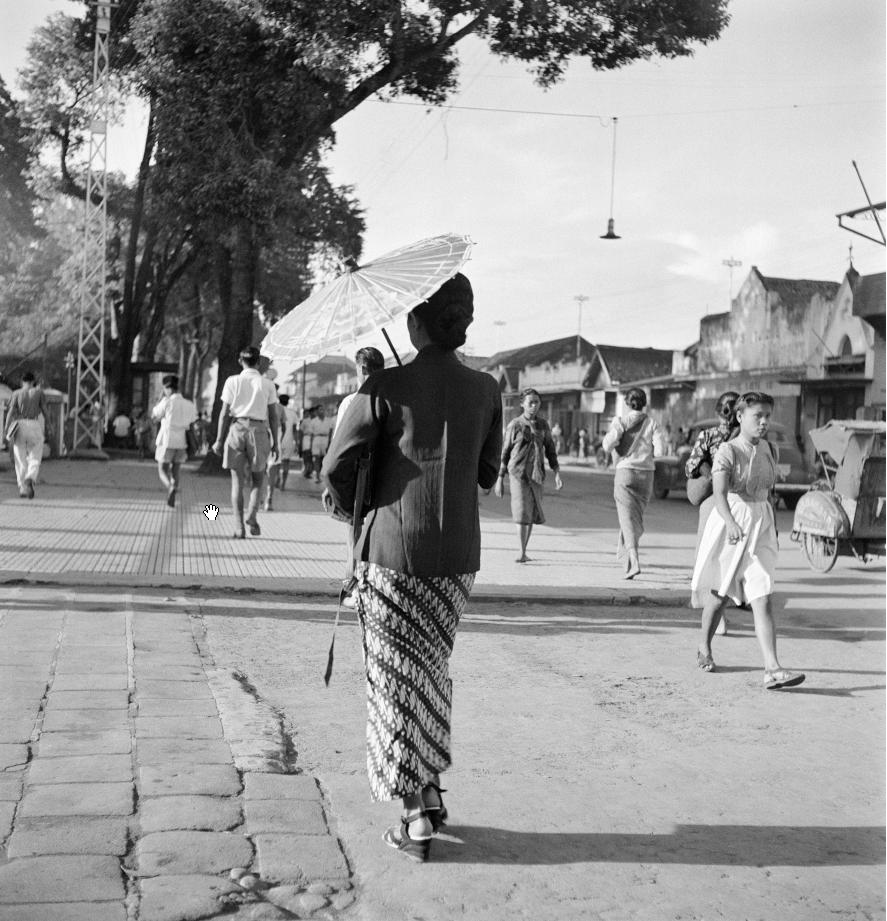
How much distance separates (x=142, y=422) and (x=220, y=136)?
596 inches

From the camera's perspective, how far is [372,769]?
3.53 m

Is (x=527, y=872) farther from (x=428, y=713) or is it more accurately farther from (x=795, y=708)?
(x=795, y=708)

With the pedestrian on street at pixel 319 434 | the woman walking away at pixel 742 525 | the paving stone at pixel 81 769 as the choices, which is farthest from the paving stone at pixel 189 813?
the pedestrian on street at pixel 319 434

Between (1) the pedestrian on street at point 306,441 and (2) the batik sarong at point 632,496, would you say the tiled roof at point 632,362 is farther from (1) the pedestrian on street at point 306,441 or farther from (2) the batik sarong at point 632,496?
(2) the batik sarong at point 632,496

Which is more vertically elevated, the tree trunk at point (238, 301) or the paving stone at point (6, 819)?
the tree trunk at point (238, 301)

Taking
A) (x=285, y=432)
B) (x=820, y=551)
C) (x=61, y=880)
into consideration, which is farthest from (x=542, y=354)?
(x=61, y=880)

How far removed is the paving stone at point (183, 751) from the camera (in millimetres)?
4078

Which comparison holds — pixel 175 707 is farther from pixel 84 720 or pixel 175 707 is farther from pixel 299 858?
pixel 299 858

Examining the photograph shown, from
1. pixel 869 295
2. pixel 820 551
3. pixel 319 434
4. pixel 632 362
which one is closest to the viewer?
pixel 820 551

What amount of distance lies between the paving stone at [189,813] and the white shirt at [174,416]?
9.69 metres

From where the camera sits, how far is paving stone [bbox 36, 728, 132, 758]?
162 inches

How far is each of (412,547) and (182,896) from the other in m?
1.13

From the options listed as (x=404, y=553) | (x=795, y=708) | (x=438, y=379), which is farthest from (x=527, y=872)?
(x=795, y=708)

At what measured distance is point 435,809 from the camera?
3541 millimetres
